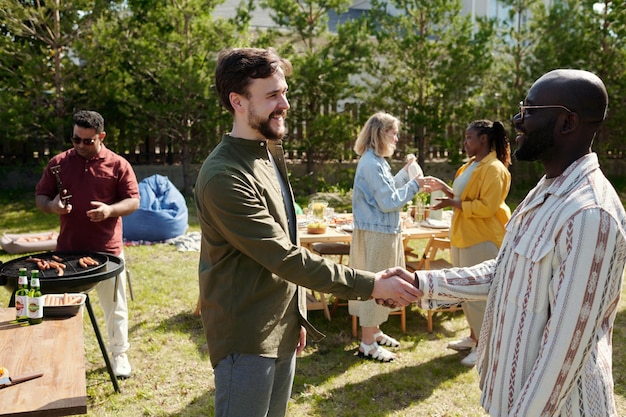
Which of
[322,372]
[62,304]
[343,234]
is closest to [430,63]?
[343,234]

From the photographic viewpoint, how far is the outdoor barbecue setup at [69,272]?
12.4ft

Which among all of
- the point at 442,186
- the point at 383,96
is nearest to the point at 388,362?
the point at 442,186

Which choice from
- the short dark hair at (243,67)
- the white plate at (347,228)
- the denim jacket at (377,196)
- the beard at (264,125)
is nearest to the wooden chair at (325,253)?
the white plate at (347,228)

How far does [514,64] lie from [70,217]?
1278cm

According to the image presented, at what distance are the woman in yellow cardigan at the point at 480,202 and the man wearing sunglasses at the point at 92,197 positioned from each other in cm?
275

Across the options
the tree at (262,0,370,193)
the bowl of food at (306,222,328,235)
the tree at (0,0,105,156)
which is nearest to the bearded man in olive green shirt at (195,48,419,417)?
the bowl of food at (306,222,328,235)

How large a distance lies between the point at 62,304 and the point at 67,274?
0.38m

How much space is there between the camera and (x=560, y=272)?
191 cm

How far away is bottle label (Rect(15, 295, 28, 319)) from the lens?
3.35m

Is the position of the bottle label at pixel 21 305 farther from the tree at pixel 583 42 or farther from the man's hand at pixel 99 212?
the tree at pixel 583 42

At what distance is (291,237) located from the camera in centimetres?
283

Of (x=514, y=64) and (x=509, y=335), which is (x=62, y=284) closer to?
(x=509, y=335)

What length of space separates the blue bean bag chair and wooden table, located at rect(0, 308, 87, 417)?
590cm

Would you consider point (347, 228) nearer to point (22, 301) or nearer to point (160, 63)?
point (22, 301)
